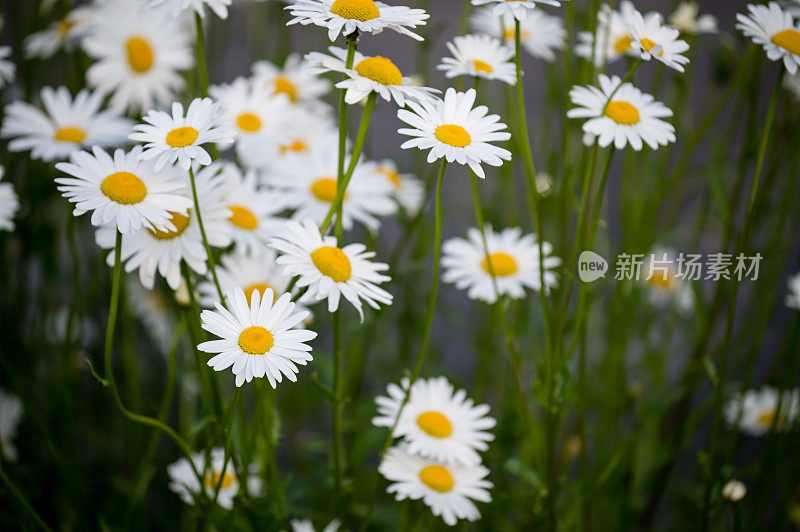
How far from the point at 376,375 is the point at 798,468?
621 millimetres

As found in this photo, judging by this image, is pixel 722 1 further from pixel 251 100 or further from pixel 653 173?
pixel 251 100

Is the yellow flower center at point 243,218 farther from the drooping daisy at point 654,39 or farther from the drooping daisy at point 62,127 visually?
the drooping daisy at point 654,39

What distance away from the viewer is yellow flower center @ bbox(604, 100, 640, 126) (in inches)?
25.6

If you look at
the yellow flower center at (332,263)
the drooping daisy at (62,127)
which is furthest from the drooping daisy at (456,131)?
Result: the drooping daisy at (62,127)

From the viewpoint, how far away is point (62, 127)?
2.62ft

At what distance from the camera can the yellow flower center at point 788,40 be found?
0.64m

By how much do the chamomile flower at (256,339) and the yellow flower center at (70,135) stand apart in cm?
37

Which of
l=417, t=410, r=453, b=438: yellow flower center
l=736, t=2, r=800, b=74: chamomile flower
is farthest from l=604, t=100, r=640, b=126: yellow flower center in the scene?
l=417, t=410, r=453, b=438: yellow flower center

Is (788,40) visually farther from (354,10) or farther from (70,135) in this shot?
(70,135)

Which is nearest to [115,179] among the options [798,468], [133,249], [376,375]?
[133,249]

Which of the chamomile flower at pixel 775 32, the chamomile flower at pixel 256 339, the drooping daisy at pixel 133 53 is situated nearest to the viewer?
the chamomile flower at pixel 256 339

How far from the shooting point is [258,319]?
54 cm

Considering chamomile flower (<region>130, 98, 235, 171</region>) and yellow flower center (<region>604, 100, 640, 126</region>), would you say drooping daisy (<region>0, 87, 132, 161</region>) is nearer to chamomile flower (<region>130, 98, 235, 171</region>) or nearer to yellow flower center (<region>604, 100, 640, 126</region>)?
chamomile flower (<region>130, 98, 235, 171</region>)

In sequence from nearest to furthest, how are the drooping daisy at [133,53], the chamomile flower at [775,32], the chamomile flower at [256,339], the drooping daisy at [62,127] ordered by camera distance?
the chamomile flower at [256,339], the chamomile flower at [775,32], the drooping daisy at [62,127], the drooping daisy at [133,53]
